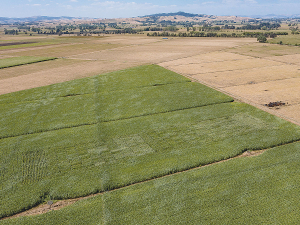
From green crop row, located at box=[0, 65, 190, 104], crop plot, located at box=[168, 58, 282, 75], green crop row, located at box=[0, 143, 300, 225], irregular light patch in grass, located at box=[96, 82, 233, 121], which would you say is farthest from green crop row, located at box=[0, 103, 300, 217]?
crop plot, located at box=[168, 58, 282, 75]

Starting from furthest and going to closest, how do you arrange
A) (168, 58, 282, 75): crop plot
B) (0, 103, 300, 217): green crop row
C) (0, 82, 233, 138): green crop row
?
(168, 58, 282, 75): crop plot → (0, 82, 233, 138): green crop row → (0, 103, 300, 217): green crop row

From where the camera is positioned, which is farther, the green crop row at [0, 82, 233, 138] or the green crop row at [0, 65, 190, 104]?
the green crop row at [0, 65, 190, 104]

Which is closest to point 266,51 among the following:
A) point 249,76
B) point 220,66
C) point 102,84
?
point 220,66

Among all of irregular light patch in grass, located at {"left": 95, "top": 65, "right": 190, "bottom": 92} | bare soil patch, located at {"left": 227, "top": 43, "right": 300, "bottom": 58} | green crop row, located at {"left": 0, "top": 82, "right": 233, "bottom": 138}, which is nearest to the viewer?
green crop row, located at {"left": 0, "top": 82, "right": 233, "bottom": 138}

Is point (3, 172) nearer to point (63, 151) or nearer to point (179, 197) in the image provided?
point (63, 151)

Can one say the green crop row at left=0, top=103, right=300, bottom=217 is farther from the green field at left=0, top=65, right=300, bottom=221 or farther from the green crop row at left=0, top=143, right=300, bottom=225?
the green crop row at left=0, top=143, right=300, bottom=225

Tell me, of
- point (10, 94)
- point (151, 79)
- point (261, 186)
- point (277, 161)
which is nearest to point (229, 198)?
point (261, 186)
